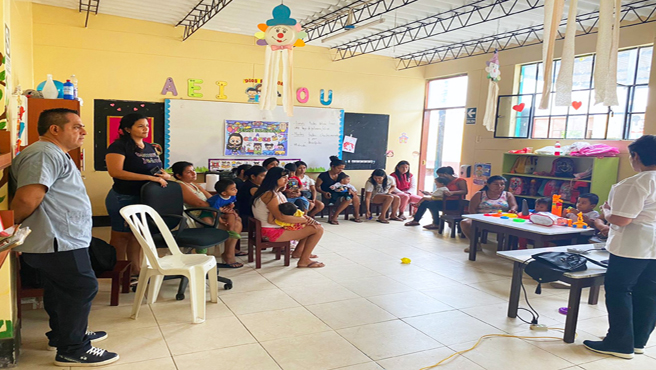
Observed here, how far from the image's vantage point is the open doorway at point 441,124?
9.04m

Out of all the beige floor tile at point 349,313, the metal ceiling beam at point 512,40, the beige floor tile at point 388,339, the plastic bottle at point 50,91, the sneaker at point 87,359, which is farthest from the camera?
the metal ceiling beam at point 512,40

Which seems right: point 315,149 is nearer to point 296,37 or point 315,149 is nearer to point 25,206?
point 296,37

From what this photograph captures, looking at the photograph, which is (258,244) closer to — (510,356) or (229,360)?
(229,360)

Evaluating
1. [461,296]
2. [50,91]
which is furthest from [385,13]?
[50,91]

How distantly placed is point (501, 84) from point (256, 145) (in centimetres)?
446

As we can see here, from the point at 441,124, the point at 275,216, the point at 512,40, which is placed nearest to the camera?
the point at 275,216

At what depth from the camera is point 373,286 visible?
4.31 metres

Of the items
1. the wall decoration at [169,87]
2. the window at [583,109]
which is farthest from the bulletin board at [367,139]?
the wall decoration at [169,87]

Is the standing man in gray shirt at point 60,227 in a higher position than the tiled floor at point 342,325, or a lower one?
higher

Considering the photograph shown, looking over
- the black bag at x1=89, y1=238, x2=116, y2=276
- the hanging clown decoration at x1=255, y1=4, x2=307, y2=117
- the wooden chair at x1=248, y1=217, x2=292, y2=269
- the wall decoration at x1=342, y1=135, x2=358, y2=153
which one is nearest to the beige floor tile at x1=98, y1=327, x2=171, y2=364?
the black bag at x1=89, y1=238, x2=116, y2=276

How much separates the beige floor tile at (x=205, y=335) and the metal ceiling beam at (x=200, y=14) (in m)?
3.89

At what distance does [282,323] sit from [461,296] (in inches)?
67.7

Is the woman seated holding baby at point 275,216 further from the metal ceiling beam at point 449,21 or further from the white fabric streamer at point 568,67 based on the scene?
the metal ceiling beam at point 449,21

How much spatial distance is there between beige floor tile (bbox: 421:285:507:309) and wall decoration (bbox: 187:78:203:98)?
5101mm
